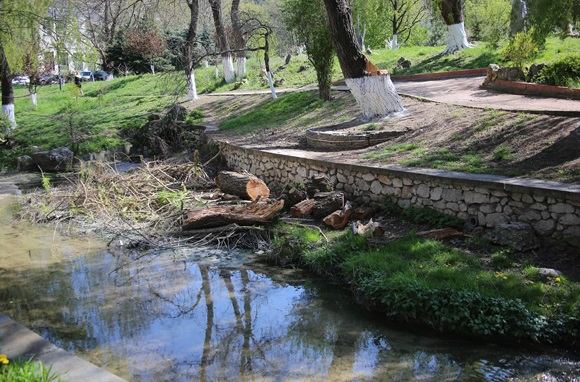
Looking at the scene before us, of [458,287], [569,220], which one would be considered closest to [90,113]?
[458,287]

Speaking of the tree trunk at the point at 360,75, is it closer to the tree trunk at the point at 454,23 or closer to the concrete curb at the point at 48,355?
the concrete curb at the point at 48,355

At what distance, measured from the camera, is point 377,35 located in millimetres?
42938

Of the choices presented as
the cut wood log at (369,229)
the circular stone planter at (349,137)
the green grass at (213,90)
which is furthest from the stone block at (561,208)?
the circular stone planter at (349,137)

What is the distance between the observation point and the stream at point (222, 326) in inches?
212

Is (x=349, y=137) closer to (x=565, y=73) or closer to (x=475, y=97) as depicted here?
(x=475, y=97)

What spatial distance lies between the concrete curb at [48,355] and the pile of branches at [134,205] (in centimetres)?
421

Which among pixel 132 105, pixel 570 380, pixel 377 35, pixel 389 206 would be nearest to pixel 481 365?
pixel 570 380

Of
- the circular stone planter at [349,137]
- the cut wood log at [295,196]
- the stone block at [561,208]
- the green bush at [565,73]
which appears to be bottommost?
the cut wood log at [295,196]

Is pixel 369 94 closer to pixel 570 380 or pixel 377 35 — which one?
pixel 570 380

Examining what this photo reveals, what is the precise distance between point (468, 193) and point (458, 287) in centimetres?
199

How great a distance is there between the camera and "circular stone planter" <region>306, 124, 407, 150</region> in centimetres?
1153

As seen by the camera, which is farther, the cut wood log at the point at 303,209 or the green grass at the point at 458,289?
the cut wood log at the point at 303,209

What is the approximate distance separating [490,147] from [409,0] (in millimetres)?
29156

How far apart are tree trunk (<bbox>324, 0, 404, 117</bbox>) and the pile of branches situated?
12.9 feet
